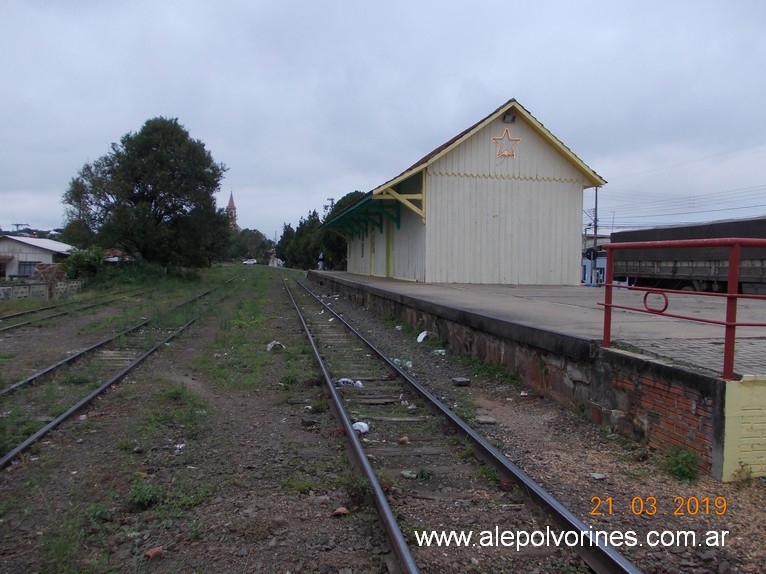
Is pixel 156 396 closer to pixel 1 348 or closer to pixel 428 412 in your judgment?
pixel 428 412

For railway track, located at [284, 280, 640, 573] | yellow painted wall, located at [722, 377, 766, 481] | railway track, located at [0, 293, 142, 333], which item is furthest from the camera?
railway track, located at [0, 293, 142, 333]

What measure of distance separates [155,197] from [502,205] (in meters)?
22.5

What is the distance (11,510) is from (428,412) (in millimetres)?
3877

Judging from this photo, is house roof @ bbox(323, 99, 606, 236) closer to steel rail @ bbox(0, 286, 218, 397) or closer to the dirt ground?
steel rail @ bbox(0, 286, 218, 397)

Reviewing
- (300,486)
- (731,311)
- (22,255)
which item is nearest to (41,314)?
(300,486)

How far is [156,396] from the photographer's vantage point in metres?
7.07

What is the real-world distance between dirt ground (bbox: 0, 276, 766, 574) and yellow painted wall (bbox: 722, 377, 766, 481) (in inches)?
6.8

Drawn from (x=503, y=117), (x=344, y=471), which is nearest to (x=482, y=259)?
(x=503, y=117)

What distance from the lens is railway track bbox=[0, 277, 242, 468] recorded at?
555cm

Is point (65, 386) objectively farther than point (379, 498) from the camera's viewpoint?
Yes

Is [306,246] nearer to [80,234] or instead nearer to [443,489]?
[80,234]

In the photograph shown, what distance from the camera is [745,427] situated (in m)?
4.24

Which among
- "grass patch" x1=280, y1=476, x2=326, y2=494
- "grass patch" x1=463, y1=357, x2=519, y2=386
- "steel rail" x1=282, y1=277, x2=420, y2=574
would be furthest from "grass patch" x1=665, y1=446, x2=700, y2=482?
"grass patch" x1=463, y1=357, x2=519, y2=386

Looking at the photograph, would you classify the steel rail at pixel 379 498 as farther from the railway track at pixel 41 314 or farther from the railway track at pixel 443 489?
the railway track at pixel 41 314
